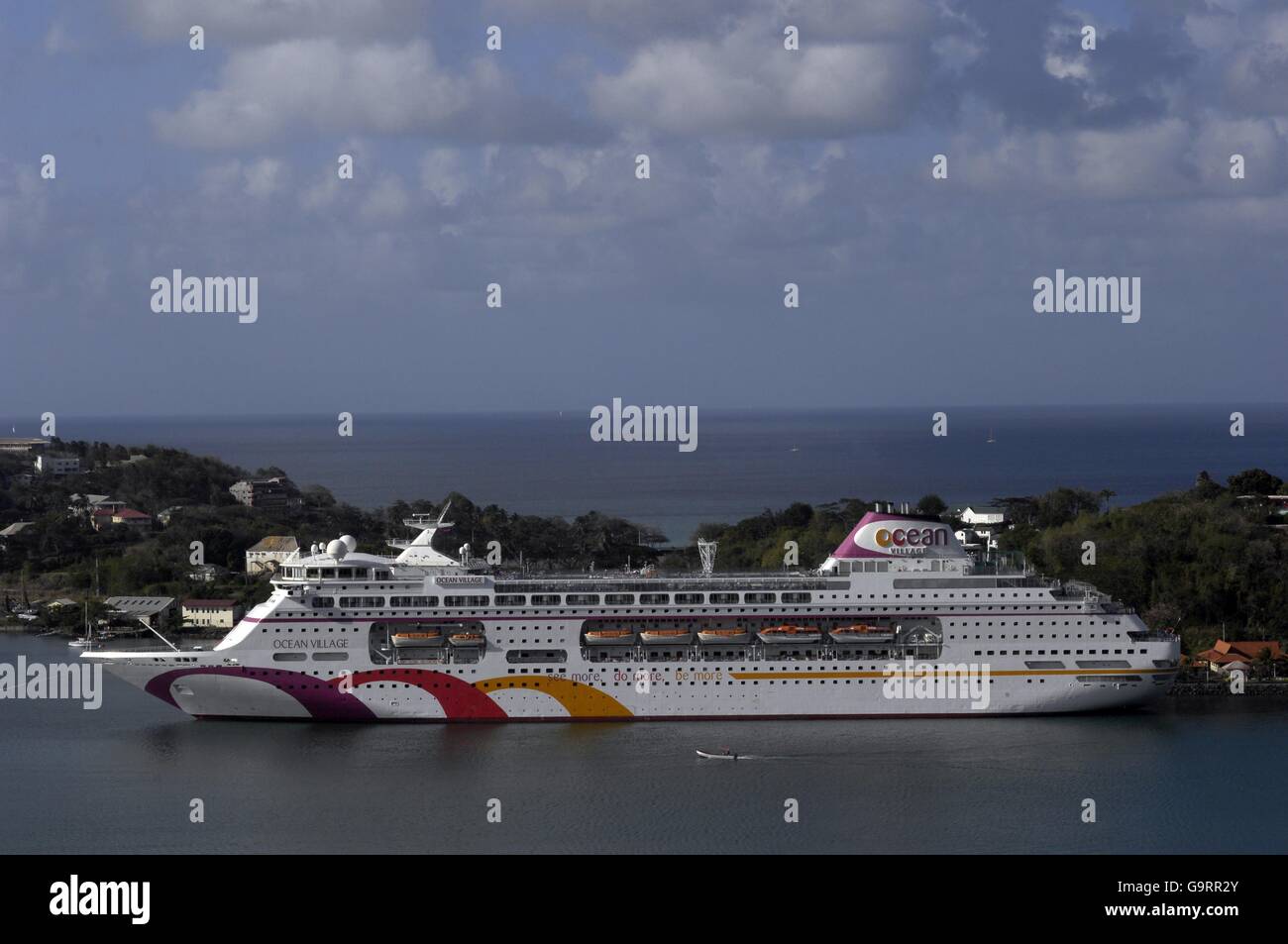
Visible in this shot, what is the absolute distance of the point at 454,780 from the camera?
31.2m

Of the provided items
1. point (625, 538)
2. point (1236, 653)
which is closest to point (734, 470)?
point (625, 538)

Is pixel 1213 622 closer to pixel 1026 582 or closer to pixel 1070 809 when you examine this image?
pixel 1026 582

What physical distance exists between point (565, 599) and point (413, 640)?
3115 millimetres

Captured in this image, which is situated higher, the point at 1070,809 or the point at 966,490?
the point at 966,490

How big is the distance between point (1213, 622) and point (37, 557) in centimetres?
4229

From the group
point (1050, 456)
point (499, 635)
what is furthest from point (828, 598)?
point (1050, 456)

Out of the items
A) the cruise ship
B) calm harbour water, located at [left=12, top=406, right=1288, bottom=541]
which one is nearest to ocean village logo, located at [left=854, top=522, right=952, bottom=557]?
the cruise ship

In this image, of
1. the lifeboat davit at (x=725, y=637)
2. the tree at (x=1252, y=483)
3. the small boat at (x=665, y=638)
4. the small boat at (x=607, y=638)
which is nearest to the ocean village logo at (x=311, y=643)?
the small boat at (x=607, y=638)

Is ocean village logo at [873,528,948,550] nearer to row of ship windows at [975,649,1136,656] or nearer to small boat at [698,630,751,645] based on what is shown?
row of ship windows at [975,649,1136,656]

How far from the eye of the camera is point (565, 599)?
1416 inches

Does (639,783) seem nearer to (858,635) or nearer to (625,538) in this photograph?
(858,635)

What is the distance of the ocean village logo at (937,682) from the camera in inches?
1409

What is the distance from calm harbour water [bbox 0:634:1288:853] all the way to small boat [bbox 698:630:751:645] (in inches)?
66.8

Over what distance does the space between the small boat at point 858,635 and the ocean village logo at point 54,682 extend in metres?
15.1
